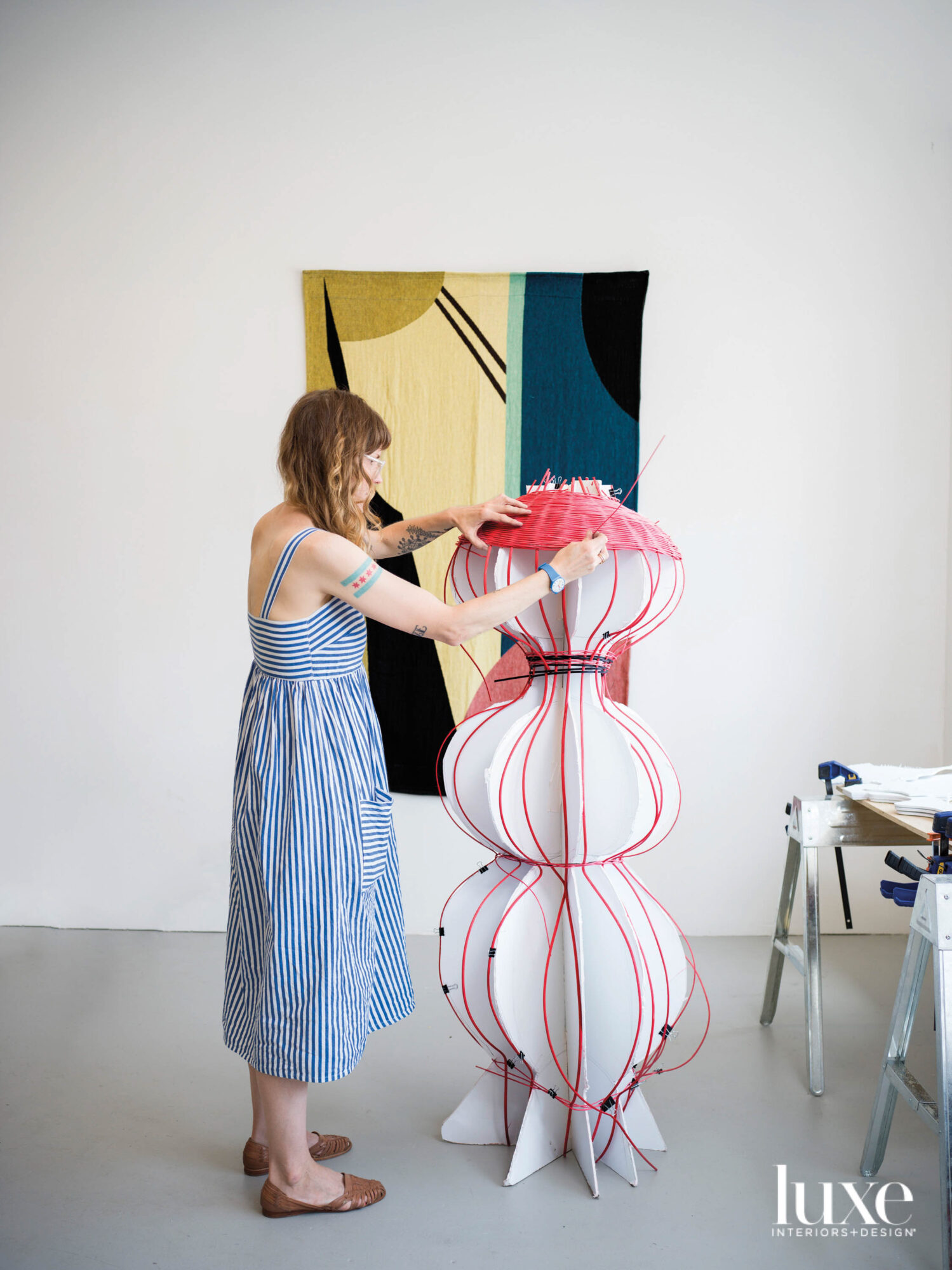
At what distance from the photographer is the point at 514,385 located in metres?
3.04

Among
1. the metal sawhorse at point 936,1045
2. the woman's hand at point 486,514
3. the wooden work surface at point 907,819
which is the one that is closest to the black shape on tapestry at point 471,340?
the woman's hand at point 486,514

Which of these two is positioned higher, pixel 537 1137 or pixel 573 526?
pixel 573 526

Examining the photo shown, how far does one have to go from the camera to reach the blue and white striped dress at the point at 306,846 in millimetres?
1537

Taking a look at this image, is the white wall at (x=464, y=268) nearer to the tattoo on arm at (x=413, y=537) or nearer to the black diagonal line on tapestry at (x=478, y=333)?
the black diagonal line on tapestry at (x=478, y=333)

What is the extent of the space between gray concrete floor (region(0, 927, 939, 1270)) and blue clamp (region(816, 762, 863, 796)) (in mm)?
689

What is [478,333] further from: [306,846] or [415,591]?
[306,846]

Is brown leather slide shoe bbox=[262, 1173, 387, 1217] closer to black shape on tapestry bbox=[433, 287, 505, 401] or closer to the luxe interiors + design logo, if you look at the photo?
the luxe interiors + design logo

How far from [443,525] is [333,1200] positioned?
128 cm

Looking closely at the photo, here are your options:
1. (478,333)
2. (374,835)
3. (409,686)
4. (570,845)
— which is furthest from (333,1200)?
(478,333)

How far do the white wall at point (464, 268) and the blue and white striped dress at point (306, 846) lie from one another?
60.0 inches

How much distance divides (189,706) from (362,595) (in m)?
1.87

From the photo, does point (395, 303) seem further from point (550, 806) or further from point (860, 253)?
point (550, 806)

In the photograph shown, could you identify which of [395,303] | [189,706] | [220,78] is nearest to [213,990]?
[189,706]

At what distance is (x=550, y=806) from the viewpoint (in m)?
1.65
